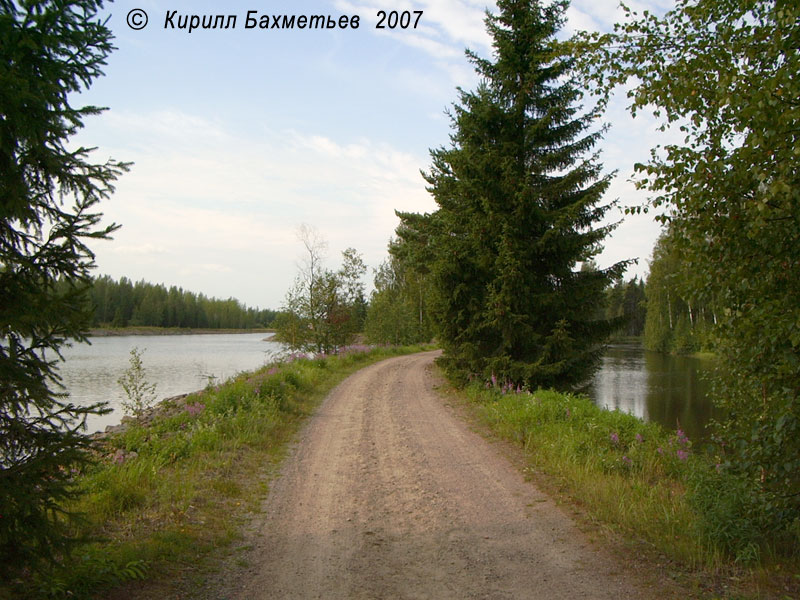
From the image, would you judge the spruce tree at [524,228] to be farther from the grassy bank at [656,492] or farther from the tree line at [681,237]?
the tree line at [681,237]

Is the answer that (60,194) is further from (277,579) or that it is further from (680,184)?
(680,184)

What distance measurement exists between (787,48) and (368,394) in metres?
12.2

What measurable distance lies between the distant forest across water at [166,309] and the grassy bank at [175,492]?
59.7 m

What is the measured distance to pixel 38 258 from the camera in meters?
3.42

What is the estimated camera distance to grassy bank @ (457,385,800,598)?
169 inches

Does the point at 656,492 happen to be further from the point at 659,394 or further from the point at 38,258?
the point at 659,394

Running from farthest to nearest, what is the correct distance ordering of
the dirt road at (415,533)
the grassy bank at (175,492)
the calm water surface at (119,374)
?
the calm water surface at (119,374) < the dirt road at (415,533) < the grassy bank at (175,492)

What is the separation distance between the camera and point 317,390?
50.9ft

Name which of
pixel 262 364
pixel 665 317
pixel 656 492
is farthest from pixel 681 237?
pixel 665 317

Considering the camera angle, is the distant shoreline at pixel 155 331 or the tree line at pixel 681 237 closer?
the tree line at pixel 681 237

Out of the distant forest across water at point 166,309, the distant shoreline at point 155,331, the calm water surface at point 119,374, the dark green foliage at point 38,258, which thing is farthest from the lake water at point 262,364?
the distant forest across water at point 166,309

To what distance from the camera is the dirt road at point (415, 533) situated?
408cm

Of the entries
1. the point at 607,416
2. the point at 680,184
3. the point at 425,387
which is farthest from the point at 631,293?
the point at 680,184

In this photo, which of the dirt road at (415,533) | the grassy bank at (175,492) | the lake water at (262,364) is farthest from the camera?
the lake water at (262,364)
